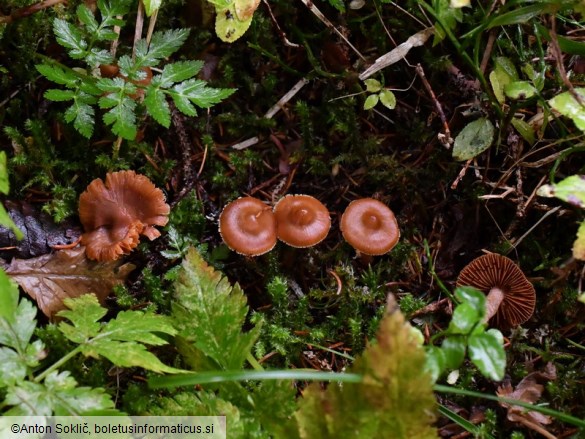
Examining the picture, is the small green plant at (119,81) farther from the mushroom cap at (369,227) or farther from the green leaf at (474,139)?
the green leaf at (474,139)

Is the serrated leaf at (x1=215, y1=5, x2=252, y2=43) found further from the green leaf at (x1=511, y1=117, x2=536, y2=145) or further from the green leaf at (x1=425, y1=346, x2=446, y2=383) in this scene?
the green leaf at (x1=425, y1=346, x2=446, y2=383)

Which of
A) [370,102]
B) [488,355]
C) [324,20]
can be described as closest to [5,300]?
[488,355]

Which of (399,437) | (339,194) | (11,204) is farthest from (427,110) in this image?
(11,204)

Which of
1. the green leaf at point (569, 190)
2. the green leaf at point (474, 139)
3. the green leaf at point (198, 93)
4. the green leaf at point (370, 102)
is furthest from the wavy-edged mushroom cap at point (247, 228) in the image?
the green leaf at point (569, 190)

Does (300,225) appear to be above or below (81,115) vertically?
below

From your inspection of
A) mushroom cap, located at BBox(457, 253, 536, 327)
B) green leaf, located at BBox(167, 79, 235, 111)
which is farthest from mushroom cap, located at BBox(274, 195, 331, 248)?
mushroom cap, located at BBox(457, 253, 536, 327)

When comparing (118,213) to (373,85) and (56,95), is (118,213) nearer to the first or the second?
(56,95)
